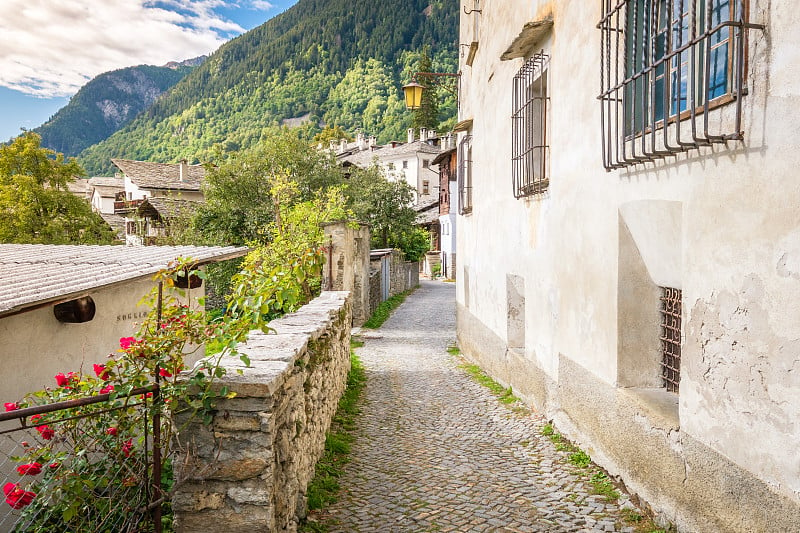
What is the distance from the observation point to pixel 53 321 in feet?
20.5

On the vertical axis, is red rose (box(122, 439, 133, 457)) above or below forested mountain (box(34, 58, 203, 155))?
below

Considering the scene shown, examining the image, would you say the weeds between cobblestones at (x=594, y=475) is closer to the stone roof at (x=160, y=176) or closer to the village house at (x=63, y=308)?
the village house at (x=63, y=308)

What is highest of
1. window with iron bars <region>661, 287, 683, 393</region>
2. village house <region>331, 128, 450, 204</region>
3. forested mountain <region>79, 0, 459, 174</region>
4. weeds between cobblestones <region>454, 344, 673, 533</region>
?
forested mountain <region>79, 0, 459, 174</region>

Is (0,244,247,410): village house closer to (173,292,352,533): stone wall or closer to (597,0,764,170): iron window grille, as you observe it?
(173,292,352,533): stone wall

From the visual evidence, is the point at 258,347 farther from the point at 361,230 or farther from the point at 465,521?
the point at 361,230

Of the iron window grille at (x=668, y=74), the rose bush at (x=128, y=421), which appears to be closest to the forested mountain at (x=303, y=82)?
the iron window grille at (x=668, y=74)

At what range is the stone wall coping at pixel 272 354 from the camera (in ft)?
10.6

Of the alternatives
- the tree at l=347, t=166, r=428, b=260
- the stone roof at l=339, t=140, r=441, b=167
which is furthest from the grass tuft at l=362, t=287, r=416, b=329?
the stone roof at l=339, t=140, r=441, b=167

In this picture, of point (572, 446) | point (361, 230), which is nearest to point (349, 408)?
point (572, 446)

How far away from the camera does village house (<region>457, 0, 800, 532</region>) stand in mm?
2850

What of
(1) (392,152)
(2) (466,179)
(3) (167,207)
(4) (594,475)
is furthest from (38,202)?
(1) (392,152)

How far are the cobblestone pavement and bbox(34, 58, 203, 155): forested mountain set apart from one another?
12931 cm

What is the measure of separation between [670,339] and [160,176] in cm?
4515

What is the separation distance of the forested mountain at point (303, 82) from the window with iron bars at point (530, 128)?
3043 inches
